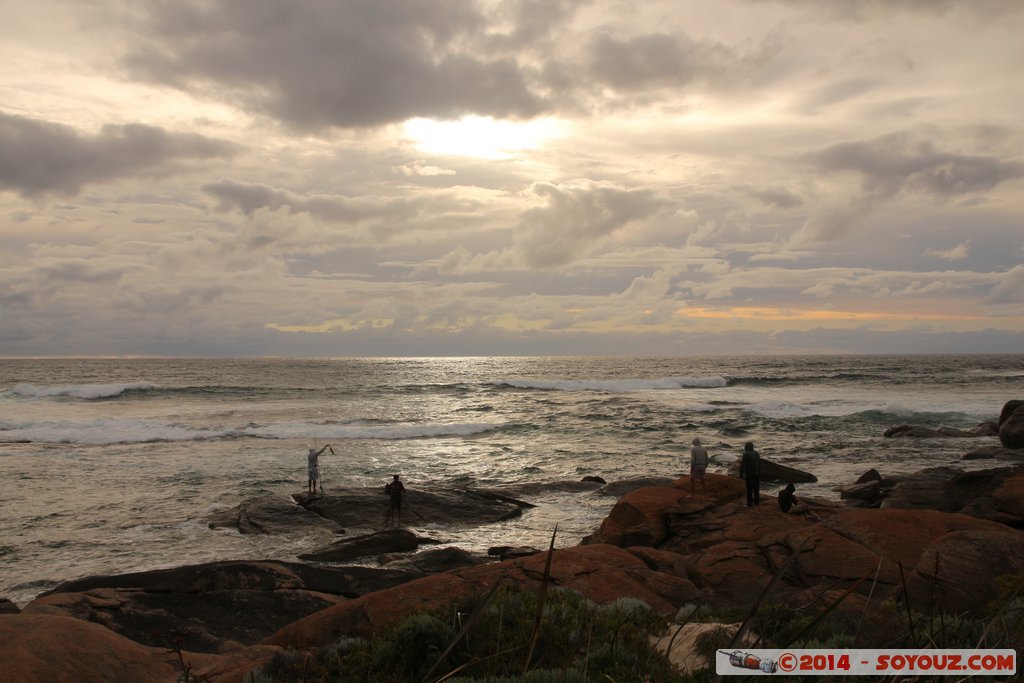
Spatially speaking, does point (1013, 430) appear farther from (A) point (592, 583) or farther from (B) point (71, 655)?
(B) point (71, 655)

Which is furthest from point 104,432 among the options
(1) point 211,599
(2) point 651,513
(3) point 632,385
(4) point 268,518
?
(3) point 632,385

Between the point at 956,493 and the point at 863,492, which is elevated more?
Answer: the point at 956,493

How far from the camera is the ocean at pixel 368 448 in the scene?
17844 millimetres

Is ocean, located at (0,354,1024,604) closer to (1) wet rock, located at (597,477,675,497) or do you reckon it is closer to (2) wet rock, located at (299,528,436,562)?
(1) wet rock, located at (597,477,675,497)

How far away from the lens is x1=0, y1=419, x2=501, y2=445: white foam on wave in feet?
125

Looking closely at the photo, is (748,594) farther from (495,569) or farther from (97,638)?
(97,638)

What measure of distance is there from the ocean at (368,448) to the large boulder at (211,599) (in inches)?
129

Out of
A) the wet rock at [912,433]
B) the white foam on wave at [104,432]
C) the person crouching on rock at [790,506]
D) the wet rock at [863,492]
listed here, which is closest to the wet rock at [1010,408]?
the wet rock at [912,433]

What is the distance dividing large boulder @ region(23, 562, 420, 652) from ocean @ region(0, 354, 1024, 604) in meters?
3.28

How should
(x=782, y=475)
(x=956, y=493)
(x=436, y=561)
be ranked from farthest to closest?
(x=782, y=475) → (x=956, y=493) → (x=436, y=561)

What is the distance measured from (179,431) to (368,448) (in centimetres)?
1429

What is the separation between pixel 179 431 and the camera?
133ft

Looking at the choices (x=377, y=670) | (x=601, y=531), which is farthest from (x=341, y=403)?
(x=377, y=670)

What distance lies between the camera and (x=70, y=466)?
2848cm
